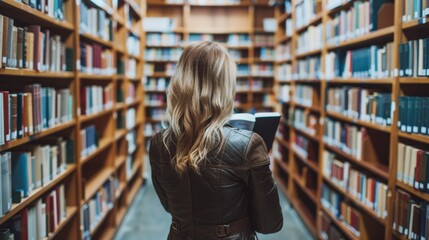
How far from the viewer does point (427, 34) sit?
2.25 metres

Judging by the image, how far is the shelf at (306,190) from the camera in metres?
4.10

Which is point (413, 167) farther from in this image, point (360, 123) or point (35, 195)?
point (35, 195)

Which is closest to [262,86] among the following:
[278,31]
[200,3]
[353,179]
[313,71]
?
[278,31]

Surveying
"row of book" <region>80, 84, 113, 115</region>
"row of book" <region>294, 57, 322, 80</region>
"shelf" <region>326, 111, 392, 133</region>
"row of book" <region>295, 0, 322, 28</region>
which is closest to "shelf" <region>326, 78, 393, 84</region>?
"shelf" <region>326, 111, 392, 133</region>

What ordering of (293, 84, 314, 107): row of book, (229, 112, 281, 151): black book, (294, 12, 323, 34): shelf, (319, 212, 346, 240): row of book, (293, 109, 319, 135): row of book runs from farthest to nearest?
(293, 84, 314, 107): row of book < (293, 109, 319, 135): row of book < (294, 12, 323, 34): shelf < (319, 212, 346, 240): row of book < (229, 112, 281, 151): black book

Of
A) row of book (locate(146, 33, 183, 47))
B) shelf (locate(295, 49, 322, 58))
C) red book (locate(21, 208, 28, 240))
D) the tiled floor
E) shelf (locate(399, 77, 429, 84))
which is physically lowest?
the tiled floor

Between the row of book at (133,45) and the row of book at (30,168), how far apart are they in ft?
7.89

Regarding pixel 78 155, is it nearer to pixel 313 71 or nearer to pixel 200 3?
pixel 313 71

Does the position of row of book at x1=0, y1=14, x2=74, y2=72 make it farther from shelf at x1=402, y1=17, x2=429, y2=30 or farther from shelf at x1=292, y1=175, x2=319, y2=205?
shelf at x1=292, y1=175, x2=319, y2=205

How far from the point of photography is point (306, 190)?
4.34 metres

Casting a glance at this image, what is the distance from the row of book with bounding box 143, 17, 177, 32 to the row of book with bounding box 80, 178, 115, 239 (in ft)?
10.8

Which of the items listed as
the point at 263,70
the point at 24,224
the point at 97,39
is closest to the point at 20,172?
the point at 24,224

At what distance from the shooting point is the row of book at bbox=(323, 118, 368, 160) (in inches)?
118

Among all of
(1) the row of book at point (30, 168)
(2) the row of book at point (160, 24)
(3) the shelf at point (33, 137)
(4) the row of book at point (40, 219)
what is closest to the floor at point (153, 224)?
(4) the row of book at point (40, 219)
